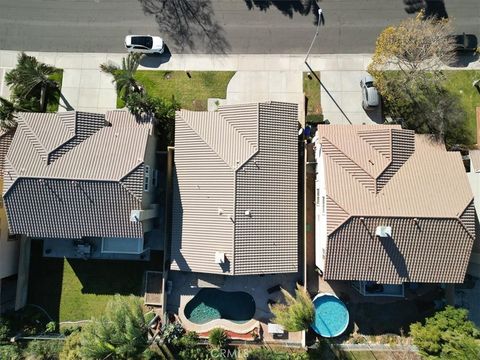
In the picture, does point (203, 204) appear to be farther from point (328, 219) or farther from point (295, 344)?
point (295, 344)

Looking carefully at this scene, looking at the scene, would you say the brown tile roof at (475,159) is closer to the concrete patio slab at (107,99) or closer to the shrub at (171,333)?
the shrub at (171,333)

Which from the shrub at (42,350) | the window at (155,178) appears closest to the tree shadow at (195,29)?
the window at (155,178)

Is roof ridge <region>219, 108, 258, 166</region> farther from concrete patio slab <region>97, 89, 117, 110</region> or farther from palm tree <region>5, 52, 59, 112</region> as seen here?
palm tree <region>5, 52, 59, 112</region>

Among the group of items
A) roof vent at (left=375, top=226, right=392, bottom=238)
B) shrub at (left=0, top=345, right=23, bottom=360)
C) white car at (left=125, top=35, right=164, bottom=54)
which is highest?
white car at (left=125, top=35, right=164, bottom=54)

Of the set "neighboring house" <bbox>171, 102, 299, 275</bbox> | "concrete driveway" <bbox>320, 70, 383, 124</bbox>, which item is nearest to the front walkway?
"concrete driveway" <bbox>320, 70, 383, 124</bbox>

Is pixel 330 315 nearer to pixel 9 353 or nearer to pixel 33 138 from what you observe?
pixel 9 353

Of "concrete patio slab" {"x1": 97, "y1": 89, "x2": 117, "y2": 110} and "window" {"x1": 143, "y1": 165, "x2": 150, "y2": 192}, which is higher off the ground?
"concrete patio slab" {"x1": 97, "y1": 89, "x2": 117, "y2": 110}
